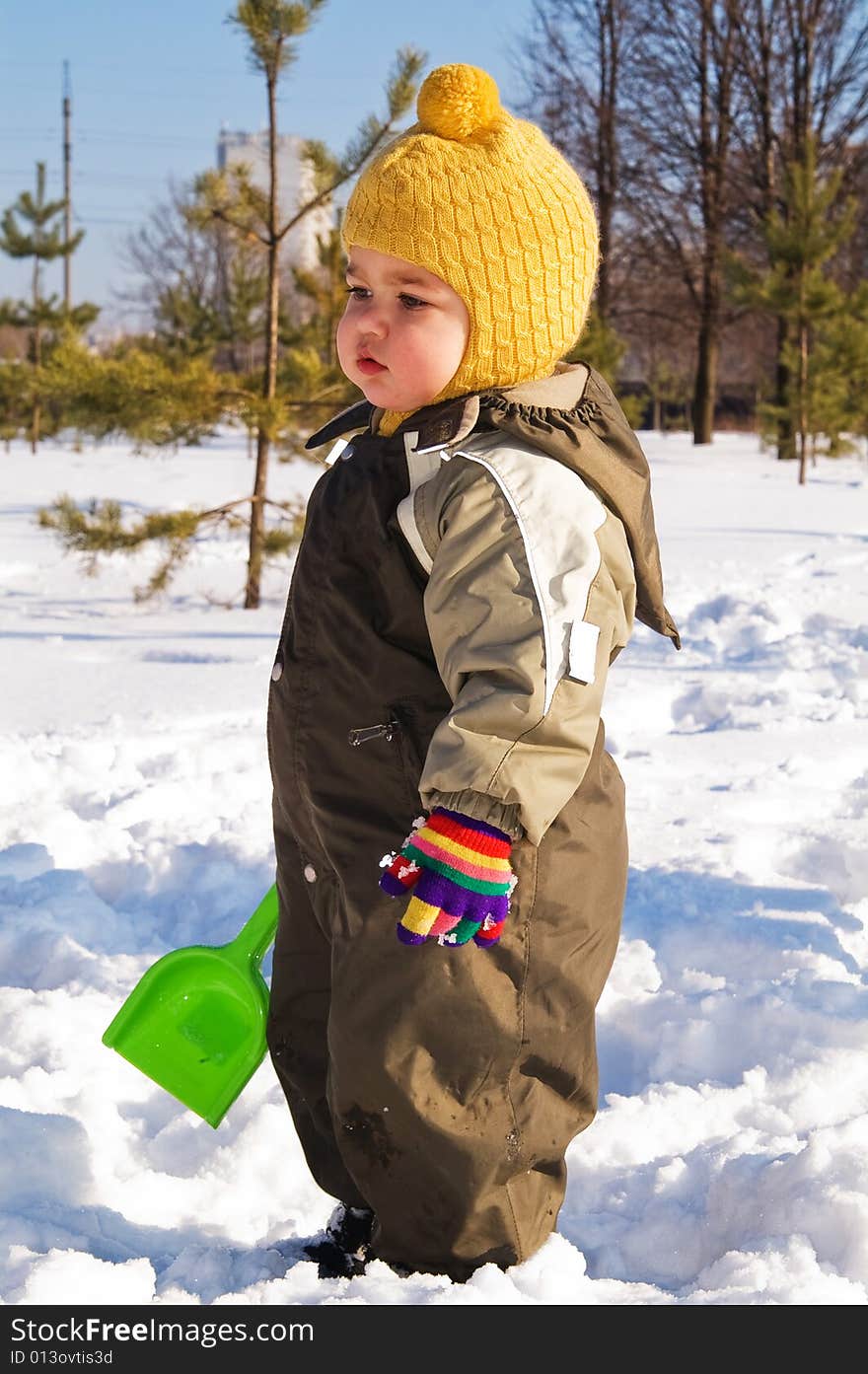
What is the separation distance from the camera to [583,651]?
1417 mm

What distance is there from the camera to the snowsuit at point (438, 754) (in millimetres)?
1440

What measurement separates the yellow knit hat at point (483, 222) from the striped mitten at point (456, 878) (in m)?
0.57

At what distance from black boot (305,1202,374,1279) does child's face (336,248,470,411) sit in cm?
112

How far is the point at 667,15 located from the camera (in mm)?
20453

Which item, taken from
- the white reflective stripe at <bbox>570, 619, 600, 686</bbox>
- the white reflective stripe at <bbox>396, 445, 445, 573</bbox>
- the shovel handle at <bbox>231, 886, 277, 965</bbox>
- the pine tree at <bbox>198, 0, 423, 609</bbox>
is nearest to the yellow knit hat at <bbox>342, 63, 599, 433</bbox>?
the white reflective stripe at <bbox>396, 445, 445, 573</bbox>

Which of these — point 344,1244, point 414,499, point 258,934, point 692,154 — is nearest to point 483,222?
point 414,499

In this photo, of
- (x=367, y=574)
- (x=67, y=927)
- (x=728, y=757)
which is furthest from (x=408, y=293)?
(x=728, y=757)

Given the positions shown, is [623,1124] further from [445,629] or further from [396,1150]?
[445,629]

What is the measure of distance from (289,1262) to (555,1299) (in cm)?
39

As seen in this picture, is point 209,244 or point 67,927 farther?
point 209,244

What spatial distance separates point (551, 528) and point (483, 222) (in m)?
0.40

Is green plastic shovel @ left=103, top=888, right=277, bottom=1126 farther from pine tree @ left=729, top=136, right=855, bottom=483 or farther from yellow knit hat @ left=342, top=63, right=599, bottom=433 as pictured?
pine tree @ left=729, top=136, right=855, bottom=483

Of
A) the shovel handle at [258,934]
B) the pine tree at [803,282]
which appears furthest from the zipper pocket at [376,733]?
the pine tree at [803,282]

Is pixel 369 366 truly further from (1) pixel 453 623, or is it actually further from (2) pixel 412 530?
(1) pixel 453 623
